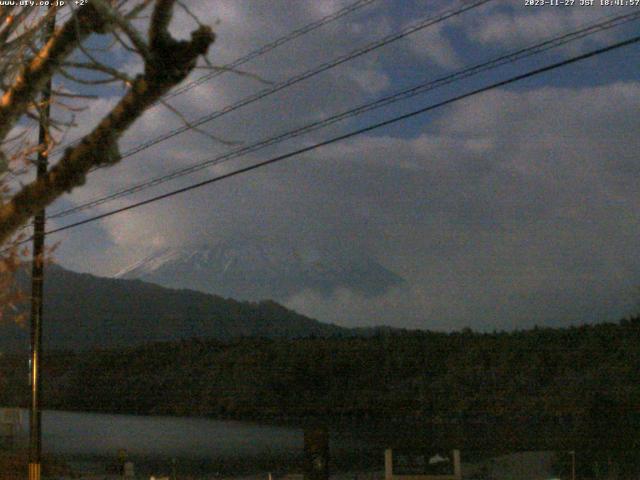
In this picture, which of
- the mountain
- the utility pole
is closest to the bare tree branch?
the utility pole

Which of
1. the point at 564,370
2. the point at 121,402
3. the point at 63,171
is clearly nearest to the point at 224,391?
the point at 121,402

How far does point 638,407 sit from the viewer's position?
1214 inches

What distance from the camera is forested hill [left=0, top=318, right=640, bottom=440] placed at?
117 ft

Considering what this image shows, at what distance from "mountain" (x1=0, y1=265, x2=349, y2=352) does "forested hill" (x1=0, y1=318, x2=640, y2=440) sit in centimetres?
641

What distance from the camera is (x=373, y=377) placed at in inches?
1721

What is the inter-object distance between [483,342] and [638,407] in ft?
39.8

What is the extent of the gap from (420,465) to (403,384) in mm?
26650

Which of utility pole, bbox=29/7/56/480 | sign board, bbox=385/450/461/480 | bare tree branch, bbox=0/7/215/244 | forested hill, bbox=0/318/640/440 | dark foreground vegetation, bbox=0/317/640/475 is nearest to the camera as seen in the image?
bare tree branch, bbox=0/7/215/244

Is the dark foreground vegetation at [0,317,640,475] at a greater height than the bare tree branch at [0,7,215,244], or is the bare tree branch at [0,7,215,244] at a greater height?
the bare tree branch at [0,7,215,244]

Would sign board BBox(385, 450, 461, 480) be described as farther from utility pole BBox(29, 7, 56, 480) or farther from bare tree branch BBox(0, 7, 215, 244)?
bare tree branch BBox(0, 7, 215, 244)

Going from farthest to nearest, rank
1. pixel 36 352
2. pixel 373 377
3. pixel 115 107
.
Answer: pixel 373 377 < pixel 36 352 < pixel 115 107

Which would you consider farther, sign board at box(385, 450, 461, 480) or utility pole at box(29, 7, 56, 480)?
utility pole at box(29, 7, 56, 480)

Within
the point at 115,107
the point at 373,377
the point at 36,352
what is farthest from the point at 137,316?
the point at 115,107

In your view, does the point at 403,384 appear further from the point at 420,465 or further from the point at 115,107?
the point at 115,107
